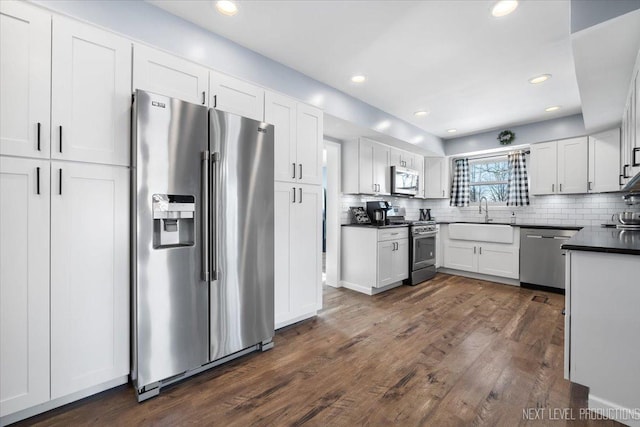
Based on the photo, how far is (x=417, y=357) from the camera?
7.43 ft

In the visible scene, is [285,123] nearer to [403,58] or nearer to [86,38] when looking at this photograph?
[403,58]

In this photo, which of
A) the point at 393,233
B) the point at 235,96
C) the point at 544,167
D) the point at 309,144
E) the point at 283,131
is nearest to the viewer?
the point at 235,96

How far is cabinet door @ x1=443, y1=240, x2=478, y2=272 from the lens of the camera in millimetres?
4898

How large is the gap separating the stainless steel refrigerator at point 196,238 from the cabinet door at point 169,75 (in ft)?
0.86

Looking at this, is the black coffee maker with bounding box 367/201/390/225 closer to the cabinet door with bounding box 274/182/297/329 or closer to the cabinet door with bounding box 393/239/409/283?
the cabinet door with bounding box 393/239/409/283

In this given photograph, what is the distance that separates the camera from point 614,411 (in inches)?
61.7

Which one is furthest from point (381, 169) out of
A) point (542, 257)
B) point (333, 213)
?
point (542, 257)

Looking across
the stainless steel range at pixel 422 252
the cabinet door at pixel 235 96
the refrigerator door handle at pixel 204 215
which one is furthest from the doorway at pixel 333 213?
the refrigerator door handle at pixel 204 215

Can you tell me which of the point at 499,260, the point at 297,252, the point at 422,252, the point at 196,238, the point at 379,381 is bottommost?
the point at 379,381

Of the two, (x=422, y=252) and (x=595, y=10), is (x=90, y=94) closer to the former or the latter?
(x=595, y=10)

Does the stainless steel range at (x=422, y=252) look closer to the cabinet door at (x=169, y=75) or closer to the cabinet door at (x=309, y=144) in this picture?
the cabinet door at (x=309, y=144)

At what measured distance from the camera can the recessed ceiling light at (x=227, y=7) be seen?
196 centimetres

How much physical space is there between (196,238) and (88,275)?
24.3 inches

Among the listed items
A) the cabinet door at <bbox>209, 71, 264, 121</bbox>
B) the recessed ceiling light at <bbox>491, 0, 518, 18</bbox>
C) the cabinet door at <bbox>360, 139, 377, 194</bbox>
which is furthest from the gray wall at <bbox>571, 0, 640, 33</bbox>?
the cabinet door at <bbox>360, 139, 377, 194</bbox>
